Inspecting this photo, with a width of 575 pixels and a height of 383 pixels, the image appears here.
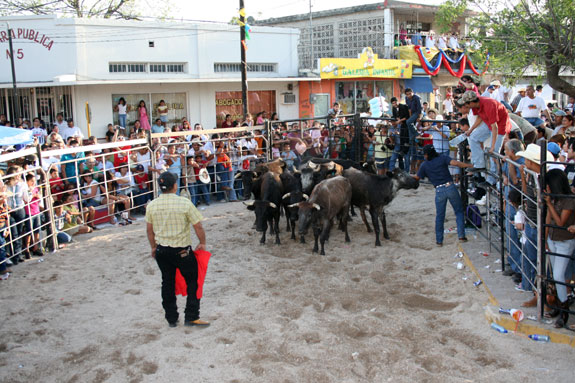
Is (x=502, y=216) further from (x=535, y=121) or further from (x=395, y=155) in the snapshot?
(x=535, y=121)

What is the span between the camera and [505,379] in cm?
542

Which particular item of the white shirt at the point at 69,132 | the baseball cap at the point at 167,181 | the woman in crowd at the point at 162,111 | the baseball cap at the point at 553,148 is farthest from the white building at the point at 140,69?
the baseball cap at the point at 553,148

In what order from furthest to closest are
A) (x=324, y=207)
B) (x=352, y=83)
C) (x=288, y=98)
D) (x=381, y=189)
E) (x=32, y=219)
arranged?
(x=352, y=83) → (x=288, y=98) → (x=381, y=189) → (x=324, y=207) → (x=32, y=219)

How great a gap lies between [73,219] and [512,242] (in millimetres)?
8054

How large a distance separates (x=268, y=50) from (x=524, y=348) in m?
19.8

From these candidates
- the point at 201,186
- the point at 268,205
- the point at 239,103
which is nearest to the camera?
the point at 268,205

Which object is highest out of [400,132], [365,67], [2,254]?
[365,67]

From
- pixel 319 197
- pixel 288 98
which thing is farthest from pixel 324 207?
pixel 288 98

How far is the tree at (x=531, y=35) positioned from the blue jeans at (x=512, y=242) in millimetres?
3506

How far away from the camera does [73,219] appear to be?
37.3ft

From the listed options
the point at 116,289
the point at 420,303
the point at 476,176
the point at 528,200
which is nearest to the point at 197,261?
the point at 116,289

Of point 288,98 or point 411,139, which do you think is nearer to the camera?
point 411,139

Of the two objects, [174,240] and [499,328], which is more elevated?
[174,240]

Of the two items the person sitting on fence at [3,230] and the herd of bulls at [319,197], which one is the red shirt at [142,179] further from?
the person sitting on fence at [3,230]
